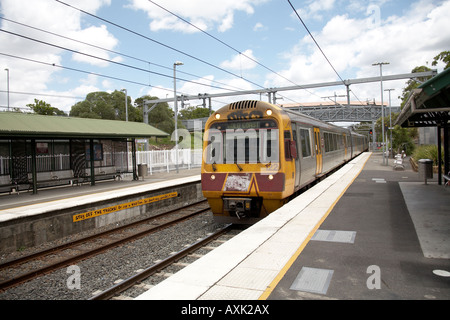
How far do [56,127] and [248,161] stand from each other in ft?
30.3

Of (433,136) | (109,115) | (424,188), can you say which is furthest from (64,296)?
(109,115)

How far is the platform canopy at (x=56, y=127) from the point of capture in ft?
40.9

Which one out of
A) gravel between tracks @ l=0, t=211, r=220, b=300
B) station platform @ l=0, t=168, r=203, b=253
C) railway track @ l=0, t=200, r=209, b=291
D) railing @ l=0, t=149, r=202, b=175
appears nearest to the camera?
gravel between tracks @ l=0, t=211, r=220, b=300

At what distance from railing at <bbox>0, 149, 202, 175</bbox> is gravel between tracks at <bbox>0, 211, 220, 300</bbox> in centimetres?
885

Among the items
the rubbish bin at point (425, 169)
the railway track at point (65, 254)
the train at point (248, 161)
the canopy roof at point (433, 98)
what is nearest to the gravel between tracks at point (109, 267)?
the railway track at point (65, 254)

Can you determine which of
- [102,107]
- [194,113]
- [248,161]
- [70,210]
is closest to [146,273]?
[248,161]

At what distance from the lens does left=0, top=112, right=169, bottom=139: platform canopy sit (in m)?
12.5

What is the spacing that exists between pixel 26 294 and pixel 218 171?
4.78 meters

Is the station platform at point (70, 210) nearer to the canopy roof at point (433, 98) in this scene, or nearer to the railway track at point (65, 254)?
the railway track at point (65, 254)

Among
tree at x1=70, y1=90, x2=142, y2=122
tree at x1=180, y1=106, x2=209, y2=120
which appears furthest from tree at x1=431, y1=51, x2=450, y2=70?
tree at x1=180, y1=106, x2=209, y2=120

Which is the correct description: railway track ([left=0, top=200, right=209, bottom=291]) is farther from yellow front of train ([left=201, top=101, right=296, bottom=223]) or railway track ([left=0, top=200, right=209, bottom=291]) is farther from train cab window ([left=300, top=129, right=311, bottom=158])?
train cab window ([left=300, top=129, right=311, bottom=158])

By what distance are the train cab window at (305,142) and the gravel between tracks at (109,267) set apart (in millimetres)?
3504

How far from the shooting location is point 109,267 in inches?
277

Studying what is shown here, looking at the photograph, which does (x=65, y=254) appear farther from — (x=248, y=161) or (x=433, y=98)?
(x=433, y=98)
